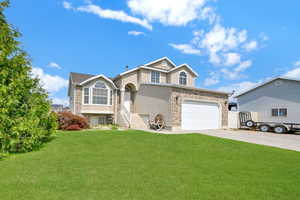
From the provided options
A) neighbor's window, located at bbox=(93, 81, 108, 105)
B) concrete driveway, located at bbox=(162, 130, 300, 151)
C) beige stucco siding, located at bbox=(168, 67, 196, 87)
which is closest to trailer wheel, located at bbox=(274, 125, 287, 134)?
concrete driveway, located at bbox=(162, 130, 300, 151)

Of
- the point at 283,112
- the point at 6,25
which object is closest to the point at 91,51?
the point at 6,25

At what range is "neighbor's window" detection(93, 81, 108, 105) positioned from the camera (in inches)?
663

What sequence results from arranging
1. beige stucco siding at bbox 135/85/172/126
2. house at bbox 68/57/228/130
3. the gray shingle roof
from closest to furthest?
beige stucco siding at bbox 135/85/172/126 → house at bbox 68/57/228/130 → the gray shingle roof

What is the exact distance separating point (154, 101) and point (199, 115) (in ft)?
13.6

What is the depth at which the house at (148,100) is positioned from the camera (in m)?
13.6

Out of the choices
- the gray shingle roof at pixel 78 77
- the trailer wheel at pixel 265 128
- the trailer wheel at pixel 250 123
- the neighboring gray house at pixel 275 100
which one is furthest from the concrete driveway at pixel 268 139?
the gray shingle roof at pixel 78 77

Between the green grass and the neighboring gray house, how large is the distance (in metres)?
13.8

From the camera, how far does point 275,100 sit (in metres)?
17.6

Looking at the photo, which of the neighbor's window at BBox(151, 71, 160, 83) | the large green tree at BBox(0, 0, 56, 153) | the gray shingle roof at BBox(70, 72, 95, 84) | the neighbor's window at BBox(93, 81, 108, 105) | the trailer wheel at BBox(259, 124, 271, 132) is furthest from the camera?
the neighbor's window at BBox(151, 71, 160, 83)

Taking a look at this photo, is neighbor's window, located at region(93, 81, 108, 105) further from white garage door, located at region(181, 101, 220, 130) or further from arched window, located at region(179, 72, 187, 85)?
arched window, located at region(179, 72, 187, 85)

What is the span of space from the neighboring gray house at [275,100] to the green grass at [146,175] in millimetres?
13770

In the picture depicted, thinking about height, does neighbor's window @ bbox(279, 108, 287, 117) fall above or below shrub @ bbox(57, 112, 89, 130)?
above

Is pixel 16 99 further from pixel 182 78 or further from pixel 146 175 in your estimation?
pixel 182 78

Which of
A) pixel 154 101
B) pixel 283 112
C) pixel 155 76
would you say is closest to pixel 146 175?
pixel 154 101
